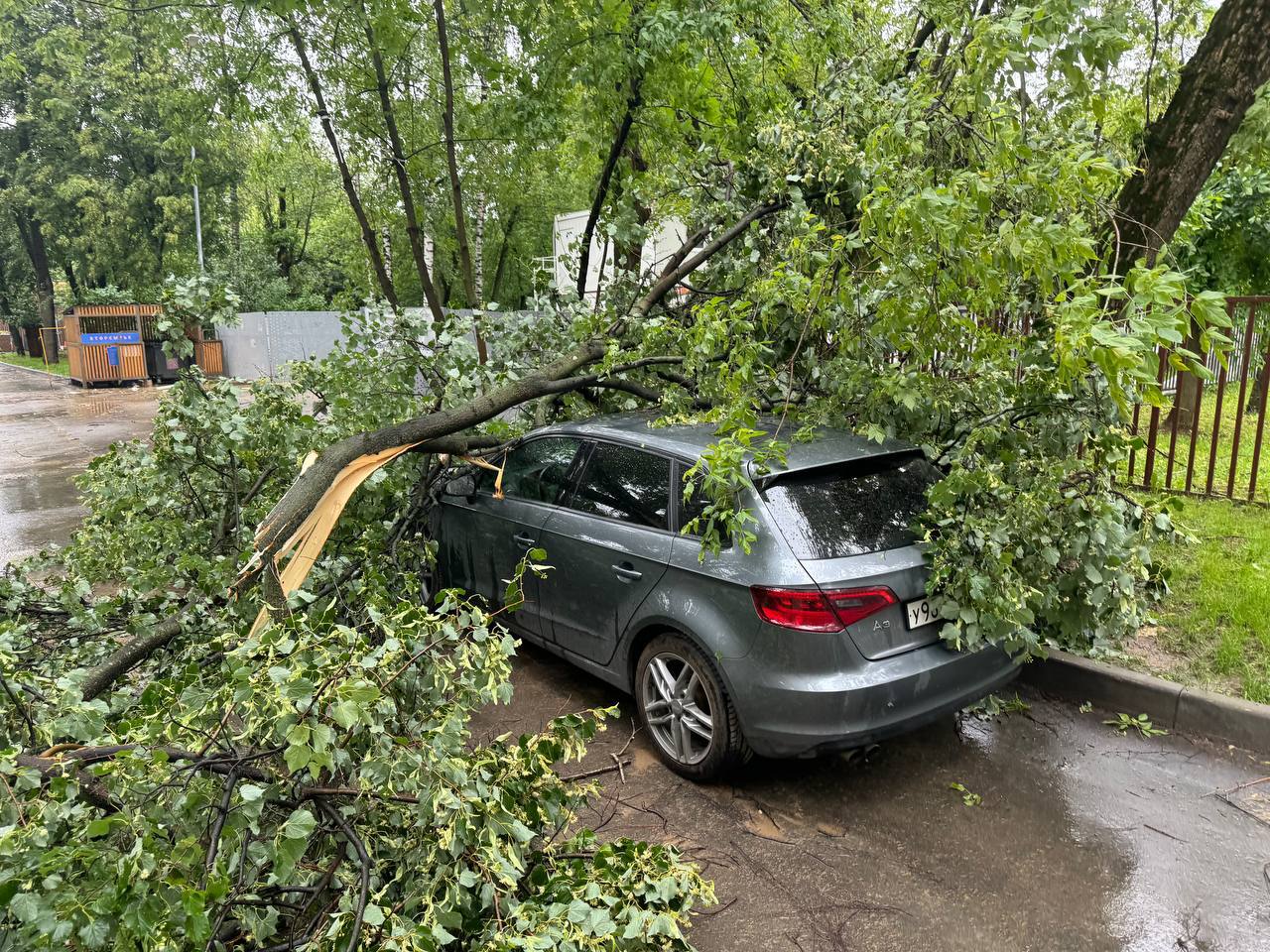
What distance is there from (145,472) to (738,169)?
4.08 metres

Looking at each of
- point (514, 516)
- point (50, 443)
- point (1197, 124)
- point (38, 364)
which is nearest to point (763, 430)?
point (514, 516)

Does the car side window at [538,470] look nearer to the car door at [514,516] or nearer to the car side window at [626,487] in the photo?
the car door at [514,516]

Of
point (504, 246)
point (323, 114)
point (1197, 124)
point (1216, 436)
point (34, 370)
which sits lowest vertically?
point (34, 370)

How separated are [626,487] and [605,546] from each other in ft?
1.03

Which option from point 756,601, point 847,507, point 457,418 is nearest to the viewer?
point 756,601

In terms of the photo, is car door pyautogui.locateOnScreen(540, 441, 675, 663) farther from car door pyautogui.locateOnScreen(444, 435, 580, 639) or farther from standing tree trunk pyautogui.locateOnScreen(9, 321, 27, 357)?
standing tree trunk pyautogui.locateOnScreen(9, 321, 27, 357)

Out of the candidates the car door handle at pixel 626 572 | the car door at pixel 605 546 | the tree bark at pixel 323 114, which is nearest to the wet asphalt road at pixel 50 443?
the tree bark at pixel 323 114

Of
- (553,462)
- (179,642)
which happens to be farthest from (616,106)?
(179,642)

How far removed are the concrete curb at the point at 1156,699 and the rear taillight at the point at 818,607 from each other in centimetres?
181

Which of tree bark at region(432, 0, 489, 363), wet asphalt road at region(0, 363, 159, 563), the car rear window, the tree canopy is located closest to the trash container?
wet asphalt road at region(0, 363, 159, 563)

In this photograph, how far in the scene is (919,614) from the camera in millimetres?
3533

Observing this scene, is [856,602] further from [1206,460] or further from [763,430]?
[1206,460]

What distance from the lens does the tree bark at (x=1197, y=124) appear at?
4.61 meters

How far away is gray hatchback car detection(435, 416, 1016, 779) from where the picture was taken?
335cm
